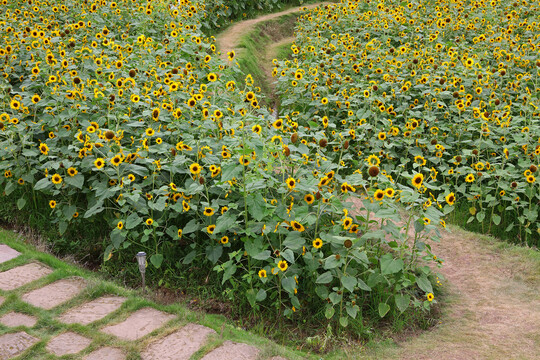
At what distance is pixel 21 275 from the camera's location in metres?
3.64

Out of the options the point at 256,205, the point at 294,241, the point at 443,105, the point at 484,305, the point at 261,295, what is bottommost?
the point at 484,305

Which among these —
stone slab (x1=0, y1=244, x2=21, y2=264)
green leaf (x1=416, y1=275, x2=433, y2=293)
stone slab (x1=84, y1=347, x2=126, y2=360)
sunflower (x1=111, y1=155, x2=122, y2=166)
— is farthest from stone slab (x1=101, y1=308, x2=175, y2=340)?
green leaf (x1=416, y1=275, x2=433, y2=293)

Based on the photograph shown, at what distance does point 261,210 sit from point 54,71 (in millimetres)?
3128

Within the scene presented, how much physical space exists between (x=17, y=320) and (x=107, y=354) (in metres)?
0.70

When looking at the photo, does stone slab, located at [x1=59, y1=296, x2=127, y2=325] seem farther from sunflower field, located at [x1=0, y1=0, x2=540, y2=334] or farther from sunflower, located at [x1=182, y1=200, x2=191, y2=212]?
sunflower, located at [x1=182, y1=200, x2=191, y2=212]

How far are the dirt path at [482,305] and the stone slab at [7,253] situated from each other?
2730 millimetres

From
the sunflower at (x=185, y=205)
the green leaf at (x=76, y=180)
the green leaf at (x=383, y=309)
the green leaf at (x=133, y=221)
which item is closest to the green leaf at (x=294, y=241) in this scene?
the green leaf at (x=383, y=309)

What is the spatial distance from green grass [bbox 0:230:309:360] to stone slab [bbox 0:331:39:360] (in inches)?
1.5

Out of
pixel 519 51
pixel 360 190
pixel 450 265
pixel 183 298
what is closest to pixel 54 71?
pixel 183 298

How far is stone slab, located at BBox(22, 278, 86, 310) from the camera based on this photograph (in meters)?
3.33

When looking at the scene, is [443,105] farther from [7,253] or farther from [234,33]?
[234,33]

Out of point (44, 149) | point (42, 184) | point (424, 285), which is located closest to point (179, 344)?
point (424, 285)

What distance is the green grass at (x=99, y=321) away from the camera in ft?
9.69

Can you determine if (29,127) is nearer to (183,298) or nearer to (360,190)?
(183,298)
